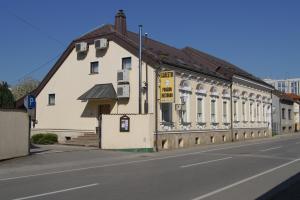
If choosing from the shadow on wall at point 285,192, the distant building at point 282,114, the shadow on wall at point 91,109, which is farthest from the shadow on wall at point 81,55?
the distant building at point 282,114

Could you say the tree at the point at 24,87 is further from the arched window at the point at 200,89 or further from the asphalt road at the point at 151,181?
the asphalt road at the point at 151,181

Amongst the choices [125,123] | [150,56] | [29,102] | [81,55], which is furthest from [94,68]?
[29,102]

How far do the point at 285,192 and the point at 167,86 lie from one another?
17.9m

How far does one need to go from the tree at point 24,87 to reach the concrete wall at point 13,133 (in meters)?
52.5

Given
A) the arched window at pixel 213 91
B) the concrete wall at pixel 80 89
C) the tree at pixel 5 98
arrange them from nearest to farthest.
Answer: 1. the tree at pixel 5 98
2. the concrete wall at pixel 80 89
3. the arched window at pixel 213 91

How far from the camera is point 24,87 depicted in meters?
72.6

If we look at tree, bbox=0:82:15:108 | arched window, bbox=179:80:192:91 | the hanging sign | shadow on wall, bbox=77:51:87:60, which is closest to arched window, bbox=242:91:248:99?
arched window, bbox=179:80:192:91

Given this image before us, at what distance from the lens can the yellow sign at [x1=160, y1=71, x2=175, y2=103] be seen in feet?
91.0

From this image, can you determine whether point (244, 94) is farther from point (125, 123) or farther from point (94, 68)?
point (125, 123)

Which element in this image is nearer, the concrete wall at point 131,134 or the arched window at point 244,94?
the concrete wall at point 131,134

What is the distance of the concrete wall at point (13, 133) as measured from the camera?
1928 centimetres

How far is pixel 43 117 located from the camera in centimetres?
3569

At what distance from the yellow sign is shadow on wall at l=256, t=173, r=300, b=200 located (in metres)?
15.5

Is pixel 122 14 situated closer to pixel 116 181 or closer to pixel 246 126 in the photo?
pixel 246 126
